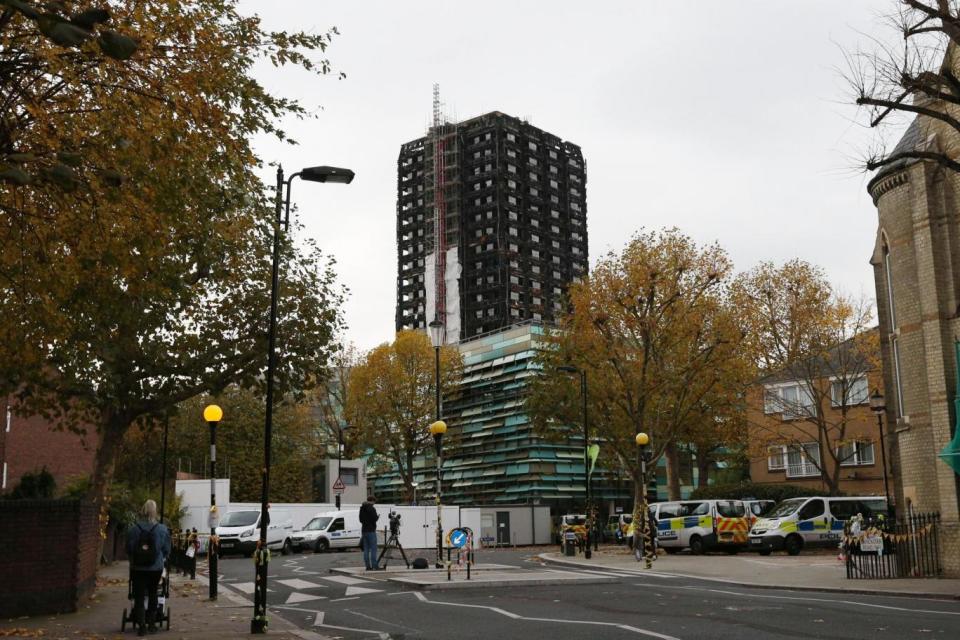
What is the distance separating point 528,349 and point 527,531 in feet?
72.1

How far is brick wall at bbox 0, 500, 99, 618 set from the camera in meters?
14.4

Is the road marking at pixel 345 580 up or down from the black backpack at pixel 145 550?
down

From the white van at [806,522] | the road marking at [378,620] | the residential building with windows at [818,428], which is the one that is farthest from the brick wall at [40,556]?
the residential building with windows at [818,428]

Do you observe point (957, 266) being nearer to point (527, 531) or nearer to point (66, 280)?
→ point (66, 280)

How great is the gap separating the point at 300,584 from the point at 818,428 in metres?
32.8

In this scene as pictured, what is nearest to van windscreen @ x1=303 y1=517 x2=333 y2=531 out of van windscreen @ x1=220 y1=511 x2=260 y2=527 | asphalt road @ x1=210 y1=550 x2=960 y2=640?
van windscreen @ x1=220 y1=511 x2=260 y2=527

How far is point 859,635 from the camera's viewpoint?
436 inches

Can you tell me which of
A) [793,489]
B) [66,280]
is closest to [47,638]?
[66,280]

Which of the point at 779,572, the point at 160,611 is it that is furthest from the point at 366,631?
the point at 779,572

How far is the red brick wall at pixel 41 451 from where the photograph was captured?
43.5 meters

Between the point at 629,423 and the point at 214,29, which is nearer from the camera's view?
the point at 214,29

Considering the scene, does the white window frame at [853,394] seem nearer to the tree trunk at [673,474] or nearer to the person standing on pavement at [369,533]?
the tree trunk at [673,474]

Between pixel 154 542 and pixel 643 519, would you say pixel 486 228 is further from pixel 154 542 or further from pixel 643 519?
pixel 154 542

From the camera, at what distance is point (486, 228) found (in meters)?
122
